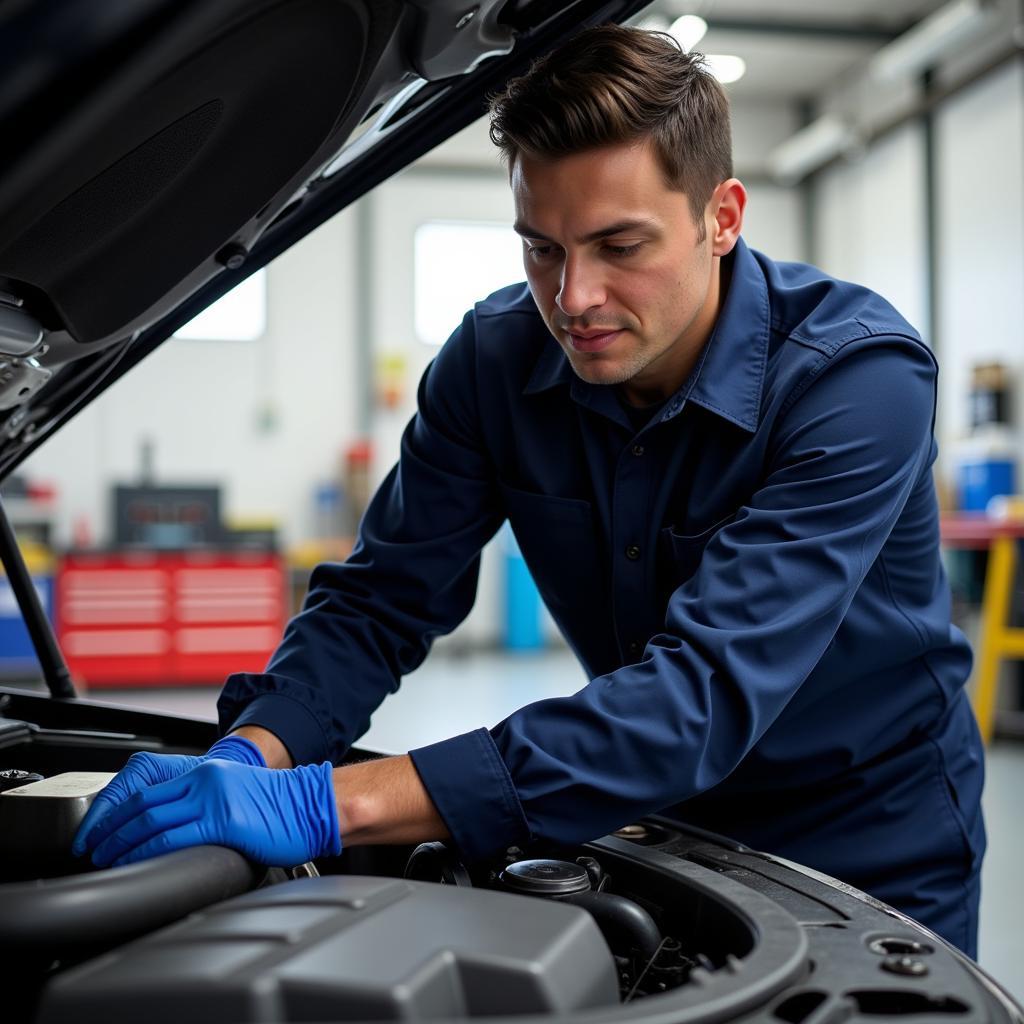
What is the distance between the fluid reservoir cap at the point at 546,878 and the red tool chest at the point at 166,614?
539cm

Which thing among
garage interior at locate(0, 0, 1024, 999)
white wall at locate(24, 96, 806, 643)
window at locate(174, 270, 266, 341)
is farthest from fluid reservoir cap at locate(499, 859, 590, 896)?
window at locate(174, 270, 266, 341)

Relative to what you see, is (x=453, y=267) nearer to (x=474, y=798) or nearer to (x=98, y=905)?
(x=474, y=798)

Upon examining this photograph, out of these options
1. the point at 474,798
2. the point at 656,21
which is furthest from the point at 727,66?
the point at 474,798

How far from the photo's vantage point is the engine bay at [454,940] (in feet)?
1.73

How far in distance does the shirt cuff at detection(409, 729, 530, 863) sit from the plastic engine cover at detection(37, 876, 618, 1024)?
20cm

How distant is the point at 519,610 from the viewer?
7.29 meters

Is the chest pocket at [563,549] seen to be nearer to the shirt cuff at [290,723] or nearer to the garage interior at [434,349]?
the shirt cuff at [290,723]

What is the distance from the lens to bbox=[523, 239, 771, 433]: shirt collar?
1.12 m

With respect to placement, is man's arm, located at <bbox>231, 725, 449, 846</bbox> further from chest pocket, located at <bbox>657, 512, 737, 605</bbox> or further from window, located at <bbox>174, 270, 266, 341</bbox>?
window, located at <bbox>174, 270, 266, 341</bbox>

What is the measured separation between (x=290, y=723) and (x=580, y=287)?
1.62ft

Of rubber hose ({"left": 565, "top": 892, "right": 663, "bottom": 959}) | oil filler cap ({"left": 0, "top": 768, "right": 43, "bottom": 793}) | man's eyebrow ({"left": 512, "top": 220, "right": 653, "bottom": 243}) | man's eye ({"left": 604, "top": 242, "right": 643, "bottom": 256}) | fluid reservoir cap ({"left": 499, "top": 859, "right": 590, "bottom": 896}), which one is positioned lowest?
rubber hose ({"left": 565, "top": 892, "right": 663, "bottom": 959})

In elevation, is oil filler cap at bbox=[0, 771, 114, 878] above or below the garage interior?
below

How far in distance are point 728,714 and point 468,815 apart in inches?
8.8

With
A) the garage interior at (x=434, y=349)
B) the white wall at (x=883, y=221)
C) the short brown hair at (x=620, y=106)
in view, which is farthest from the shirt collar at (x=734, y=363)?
the white wall at (x=883, y=221)
